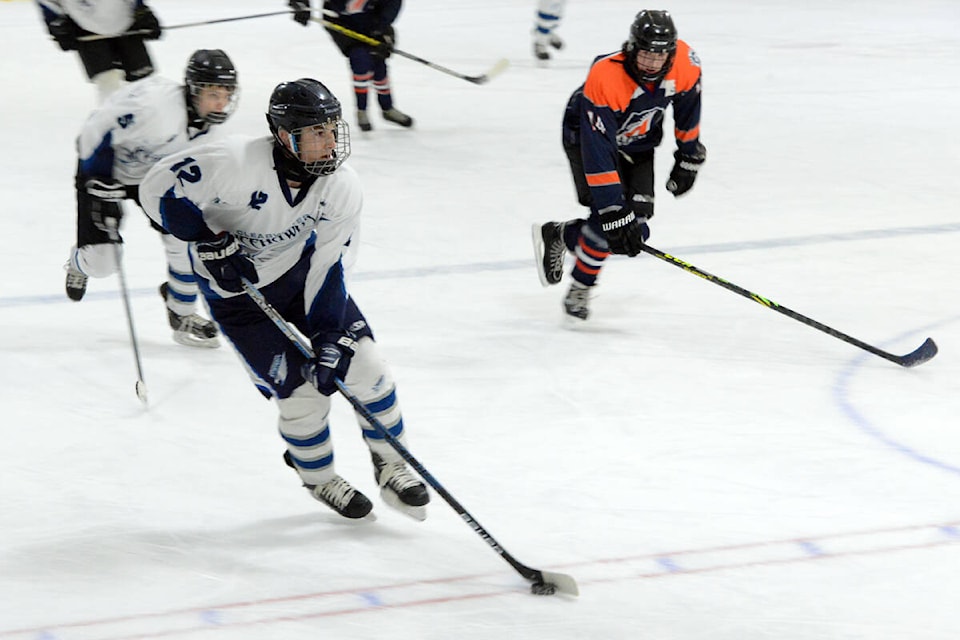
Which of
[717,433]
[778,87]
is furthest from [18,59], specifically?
[717,433]

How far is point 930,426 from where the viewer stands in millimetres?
3318

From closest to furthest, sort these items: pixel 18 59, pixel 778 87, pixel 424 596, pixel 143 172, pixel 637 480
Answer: pixel 424 596 < pixel 637 480 < pixel 143 172 < pixel 778 87 < pixel 18 59

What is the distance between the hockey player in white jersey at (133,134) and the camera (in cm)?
348

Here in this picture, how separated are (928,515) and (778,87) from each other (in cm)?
542

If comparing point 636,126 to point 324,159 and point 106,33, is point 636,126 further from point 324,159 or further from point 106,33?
point 106,33

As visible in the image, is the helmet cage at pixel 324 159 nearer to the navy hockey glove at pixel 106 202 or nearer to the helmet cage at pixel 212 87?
the helmet cage at pixel 212 87

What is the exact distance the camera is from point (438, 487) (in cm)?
255

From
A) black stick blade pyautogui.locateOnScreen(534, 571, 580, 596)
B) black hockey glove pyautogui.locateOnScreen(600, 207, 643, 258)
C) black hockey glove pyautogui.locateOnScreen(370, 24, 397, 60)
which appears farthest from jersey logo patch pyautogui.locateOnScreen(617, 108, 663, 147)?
black hockey glove pyautogui.locateOnScreen(370, 24, 397, 60)

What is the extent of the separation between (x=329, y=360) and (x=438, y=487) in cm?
34

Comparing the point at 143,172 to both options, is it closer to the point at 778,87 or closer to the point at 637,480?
the point at 637,480

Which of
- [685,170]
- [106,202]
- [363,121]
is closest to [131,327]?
[106,202]

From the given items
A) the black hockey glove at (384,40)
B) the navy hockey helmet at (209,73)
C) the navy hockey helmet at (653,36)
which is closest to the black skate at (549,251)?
the navy hockey helmet at (653,36)

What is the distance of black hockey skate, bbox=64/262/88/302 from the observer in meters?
3.84

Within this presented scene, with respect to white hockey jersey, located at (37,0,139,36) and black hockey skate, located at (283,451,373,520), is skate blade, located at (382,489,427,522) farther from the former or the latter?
white hockey jersey, located at (37,0,139,36)
